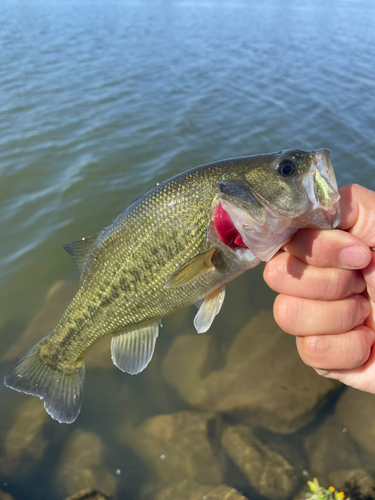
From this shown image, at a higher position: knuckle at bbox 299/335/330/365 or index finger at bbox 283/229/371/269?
index finger at bbox 283/229/371/269

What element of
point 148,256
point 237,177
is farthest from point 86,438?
point 237,177

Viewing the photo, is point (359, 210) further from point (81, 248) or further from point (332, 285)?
point (81, 248)

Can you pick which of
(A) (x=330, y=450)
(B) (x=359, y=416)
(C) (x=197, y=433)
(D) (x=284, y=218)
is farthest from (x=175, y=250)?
(B) (x=359, y=416)

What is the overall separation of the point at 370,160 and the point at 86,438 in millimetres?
7068

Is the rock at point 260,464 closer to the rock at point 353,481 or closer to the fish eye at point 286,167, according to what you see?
the rock at point 353,481

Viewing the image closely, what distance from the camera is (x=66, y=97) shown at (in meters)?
9.31

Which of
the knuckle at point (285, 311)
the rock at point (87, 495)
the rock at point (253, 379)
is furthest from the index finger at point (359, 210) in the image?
the rock at point (87, 495)

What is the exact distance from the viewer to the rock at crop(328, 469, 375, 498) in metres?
2.78

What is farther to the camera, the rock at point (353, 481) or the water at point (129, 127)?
the water at point (129, 127)

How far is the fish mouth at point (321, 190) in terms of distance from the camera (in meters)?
1.86

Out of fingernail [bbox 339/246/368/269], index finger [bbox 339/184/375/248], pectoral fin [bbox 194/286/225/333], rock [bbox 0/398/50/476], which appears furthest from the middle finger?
rock [bbox 0/398/50/476]

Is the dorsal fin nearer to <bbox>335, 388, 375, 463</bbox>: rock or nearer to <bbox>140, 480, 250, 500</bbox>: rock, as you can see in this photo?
<bbox>140, 480, 250, 500</bbox>: rock

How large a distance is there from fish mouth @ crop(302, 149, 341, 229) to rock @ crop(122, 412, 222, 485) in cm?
240

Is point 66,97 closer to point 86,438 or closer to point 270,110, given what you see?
point 270,110
